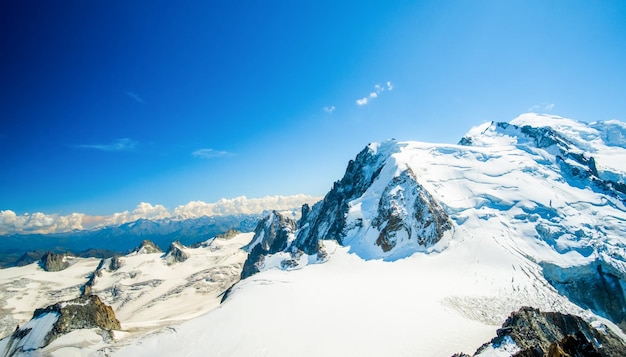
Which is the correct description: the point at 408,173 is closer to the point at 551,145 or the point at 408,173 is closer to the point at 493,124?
the point at 551,145

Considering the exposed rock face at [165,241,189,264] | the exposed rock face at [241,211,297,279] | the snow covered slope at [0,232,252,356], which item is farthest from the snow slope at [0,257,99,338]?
the exposed rock face at [241,211,297,279]

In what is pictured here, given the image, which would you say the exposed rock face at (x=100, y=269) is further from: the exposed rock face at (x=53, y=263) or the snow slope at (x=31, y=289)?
the exposed rock face at (x=53, y=263)

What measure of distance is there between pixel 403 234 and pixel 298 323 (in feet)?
129

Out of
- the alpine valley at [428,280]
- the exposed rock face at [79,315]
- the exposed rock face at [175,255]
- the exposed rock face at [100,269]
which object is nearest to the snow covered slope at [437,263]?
the alpine valley at [428,280]

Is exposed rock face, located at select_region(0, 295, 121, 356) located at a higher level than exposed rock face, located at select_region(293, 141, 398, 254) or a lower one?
lower

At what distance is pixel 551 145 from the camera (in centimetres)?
9812

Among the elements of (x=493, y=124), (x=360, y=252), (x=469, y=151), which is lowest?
(x=360, y=252)

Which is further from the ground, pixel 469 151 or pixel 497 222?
pixel 469 151

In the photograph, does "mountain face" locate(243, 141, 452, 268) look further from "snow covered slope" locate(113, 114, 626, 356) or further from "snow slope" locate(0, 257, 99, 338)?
"snow slope" locate(0, 257, 99, 338)

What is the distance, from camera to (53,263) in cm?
17175

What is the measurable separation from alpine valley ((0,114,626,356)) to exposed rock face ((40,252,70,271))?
41.7 metres

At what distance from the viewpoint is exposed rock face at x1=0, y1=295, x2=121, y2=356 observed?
93.0 ft

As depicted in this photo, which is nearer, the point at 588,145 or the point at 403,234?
the point at 403,234

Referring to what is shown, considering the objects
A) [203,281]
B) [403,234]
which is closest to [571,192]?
[403,234]
